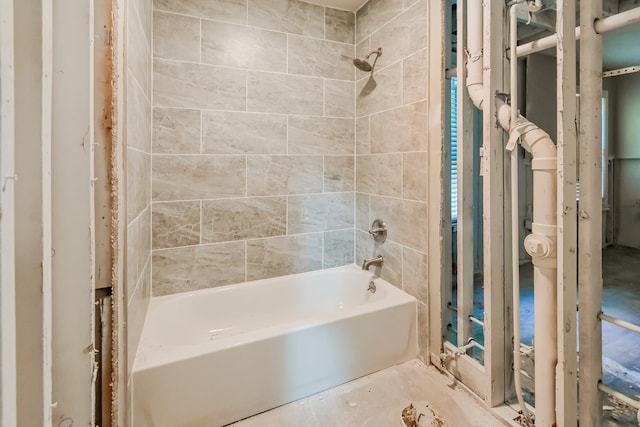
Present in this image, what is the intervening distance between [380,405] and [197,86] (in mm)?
2196

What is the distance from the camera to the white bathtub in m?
1.42

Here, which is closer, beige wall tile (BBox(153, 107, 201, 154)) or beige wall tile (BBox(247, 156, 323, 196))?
beige wall tile (BBox(153, 107, 201, 154))

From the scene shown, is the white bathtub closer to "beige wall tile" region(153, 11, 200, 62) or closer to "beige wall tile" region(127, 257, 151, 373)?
"beige wall tile" region(127, 257, 151, 373)

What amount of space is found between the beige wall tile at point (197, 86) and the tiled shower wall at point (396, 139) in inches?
38.1

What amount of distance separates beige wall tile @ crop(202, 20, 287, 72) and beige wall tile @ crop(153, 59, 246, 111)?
0.25ft

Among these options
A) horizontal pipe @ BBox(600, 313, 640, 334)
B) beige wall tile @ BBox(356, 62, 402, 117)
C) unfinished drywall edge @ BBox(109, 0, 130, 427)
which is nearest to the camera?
unfinished drywall edge @ BBox(109, 0, 130, 427)

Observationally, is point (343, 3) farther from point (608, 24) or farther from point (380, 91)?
point (608, 24)

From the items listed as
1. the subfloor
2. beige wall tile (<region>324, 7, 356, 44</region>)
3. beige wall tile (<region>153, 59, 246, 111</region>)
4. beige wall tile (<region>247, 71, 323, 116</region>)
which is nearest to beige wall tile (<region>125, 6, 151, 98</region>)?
beige wall tile (<region>153, 59, 246, 111</region>)

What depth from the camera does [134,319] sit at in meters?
1.40

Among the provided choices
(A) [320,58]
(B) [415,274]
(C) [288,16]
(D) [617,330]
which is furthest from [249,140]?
(D) [617,330]

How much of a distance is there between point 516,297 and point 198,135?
6.64ft

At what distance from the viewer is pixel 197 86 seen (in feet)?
6.86

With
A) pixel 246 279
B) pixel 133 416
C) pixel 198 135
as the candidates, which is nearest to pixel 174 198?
pixel 198 135

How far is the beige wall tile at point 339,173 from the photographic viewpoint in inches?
99.7
